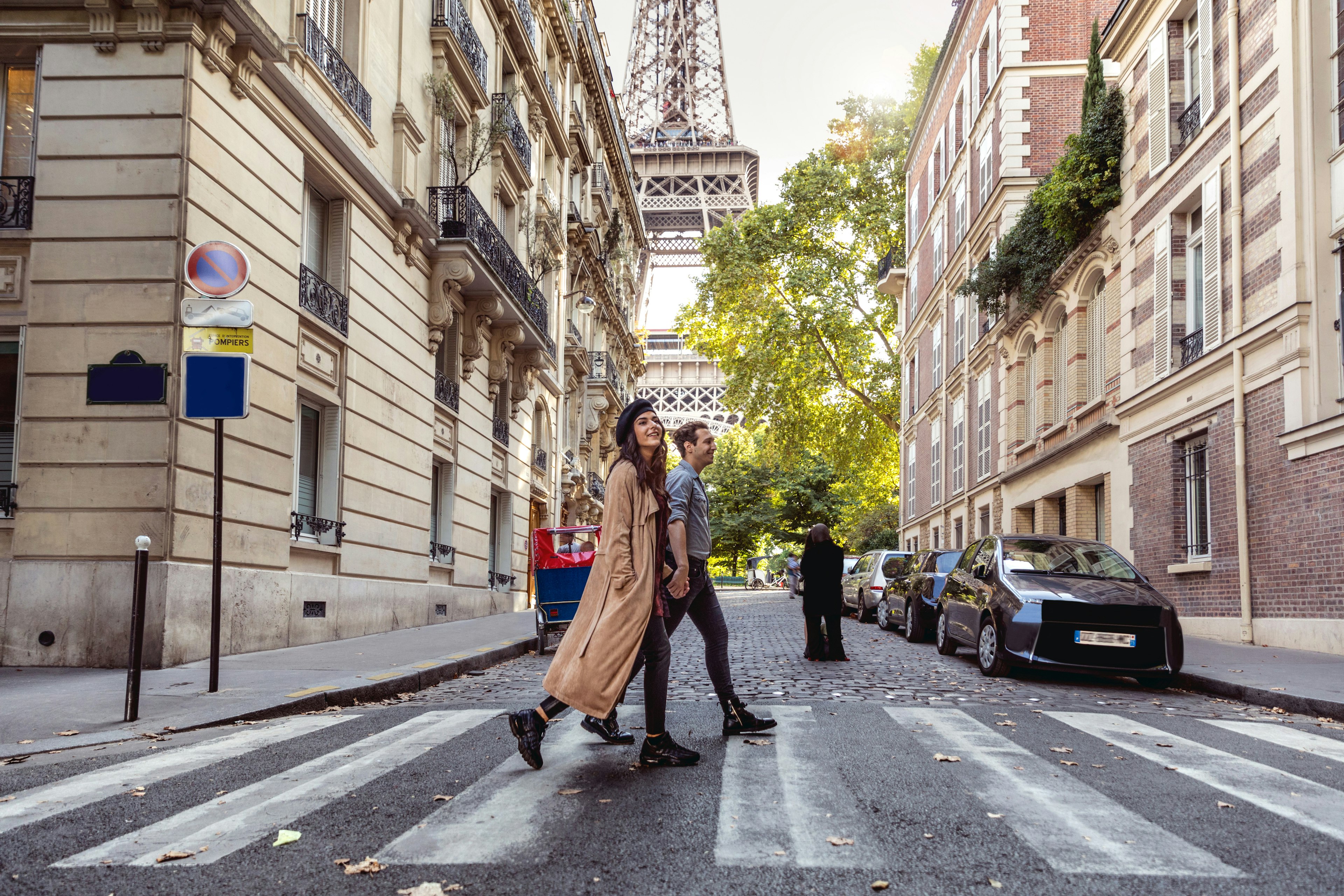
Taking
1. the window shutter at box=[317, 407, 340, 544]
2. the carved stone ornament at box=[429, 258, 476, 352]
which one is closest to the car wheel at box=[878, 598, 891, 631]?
the carved stone ornament at box=[429, 258, 476, 352]

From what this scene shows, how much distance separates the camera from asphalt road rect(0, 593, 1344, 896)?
3.37 m

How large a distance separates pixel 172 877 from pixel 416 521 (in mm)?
13723

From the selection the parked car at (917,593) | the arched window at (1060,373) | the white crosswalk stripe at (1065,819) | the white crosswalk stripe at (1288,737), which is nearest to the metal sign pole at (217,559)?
the white crosswalk stripe at (1065,819)

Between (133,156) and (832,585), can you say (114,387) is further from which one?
(832,585)

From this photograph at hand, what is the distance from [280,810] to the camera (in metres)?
4.24

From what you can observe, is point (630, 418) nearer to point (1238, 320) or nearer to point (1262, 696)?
point (1262, 696)

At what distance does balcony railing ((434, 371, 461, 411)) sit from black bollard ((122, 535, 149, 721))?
1143 cm

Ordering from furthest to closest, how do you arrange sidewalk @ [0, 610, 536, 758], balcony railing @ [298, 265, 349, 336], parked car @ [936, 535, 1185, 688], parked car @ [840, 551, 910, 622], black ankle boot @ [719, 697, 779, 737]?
parked car @ [840, 551, 910, 622] < balcony railing @ [298, 265, 349, 336] < parked car @ [936, 535, 1185, 688] < sidewalk @ [0, 610, 536, 758] < black ankle boot @ [719, 697, 779, 737]

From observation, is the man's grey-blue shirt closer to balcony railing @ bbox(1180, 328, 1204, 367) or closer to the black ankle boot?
the black ankle boot

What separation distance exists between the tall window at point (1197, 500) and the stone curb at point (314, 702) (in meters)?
9.75

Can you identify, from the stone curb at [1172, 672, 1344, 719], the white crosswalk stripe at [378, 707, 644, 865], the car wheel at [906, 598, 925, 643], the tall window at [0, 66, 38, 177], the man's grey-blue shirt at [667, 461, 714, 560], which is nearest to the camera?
the white crosswalk stripe at [378, 707, 644, 865]

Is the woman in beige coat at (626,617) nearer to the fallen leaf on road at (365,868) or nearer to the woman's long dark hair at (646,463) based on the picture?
the woman's long dark hair at (646,463)

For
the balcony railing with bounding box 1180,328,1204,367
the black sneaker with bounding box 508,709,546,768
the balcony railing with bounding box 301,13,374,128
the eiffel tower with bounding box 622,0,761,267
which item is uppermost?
the eiffel tower with bounding box 622,0,761,267

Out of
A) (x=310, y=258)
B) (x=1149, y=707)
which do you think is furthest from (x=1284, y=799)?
(x=310, y=258)
